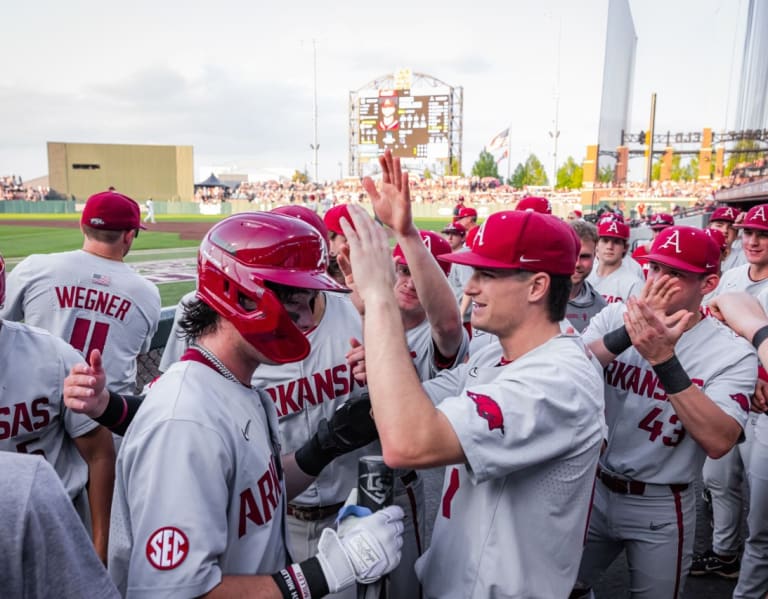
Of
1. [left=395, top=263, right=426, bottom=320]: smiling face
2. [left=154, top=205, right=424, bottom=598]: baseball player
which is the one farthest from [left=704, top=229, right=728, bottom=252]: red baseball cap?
[left=154, top=205, right=424, bottom=598]: baseball player

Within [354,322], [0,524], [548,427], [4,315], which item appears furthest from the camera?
[4,315]

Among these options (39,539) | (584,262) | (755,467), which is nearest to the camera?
(39,539)

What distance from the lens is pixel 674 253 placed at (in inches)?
109

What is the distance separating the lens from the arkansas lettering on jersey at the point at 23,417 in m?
2.12

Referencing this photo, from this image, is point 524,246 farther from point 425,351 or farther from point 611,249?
point 611,249

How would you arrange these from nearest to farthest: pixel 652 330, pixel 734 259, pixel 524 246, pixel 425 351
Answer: pixel 524 246, pixel 652 330, pixel 425 351, pixel 734 259

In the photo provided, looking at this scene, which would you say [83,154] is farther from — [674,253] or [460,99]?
[674,253]

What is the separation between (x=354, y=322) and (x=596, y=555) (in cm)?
168

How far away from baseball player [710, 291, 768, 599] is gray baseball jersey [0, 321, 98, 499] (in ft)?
9.03

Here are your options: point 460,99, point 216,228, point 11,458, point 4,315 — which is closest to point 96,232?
point 4,315

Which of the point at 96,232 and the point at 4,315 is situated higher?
the point at 96,232

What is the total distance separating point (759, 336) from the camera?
243 cm

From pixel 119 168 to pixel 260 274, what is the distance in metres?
74.0

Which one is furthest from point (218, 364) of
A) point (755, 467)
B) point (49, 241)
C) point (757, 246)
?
point (49, 241)
